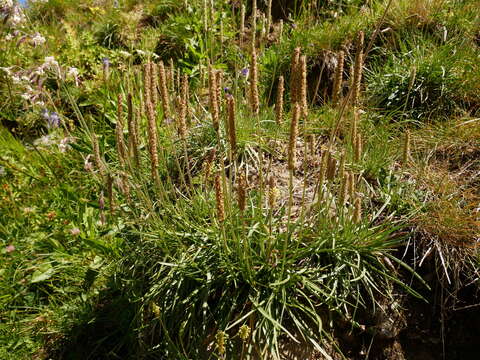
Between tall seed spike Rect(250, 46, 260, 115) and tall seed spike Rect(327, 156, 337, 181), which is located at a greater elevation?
tall seed spike Rect(250, 46, 260, 115)

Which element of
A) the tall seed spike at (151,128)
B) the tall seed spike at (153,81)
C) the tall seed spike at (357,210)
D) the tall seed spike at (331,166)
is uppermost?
the tall seed spike at (153,81)

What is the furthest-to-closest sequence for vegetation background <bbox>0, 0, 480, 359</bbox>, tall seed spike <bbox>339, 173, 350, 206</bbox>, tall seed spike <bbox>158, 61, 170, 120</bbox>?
vegetation background <bbox>0, 0, 480, 359</bbox>, tall seed spike <bbox>339, 173, 350, 206</bbox>, tall seed spike <bbox>158, 61, 170, 120</bbox>

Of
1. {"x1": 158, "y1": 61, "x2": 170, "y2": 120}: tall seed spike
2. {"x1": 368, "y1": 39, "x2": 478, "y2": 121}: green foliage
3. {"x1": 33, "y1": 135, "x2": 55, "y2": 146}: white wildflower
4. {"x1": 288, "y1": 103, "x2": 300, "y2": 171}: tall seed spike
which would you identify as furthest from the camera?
{"x1": 368, "y1": 39, "x2": 478, "y2": 121}: green foliage

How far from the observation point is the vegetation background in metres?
1.94

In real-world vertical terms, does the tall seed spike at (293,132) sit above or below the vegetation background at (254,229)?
above

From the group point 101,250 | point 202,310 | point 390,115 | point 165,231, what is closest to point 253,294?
point 202,310

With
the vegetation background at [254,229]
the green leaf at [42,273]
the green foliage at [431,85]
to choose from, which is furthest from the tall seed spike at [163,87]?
the green foliage at [431,85]

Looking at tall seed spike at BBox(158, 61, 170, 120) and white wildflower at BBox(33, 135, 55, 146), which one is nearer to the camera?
tall seed spike at BBox(158, 61, 170, 120)

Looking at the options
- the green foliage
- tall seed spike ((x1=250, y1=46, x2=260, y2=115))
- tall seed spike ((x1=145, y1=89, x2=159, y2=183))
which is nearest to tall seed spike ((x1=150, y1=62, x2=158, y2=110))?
tall seed spike ((x1=145, y1=89, x2=159, y2=183))

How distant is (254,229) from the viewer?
2100mm

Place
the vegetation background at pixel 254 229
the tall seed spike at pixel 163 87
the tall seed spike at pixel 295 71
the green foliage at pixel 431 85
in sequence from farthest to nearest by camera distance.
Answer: the green foliage at pixel 431 85 → the vegetation background at pixel 254 229 → the tall seed spike at pixel 163 87 → the tall seed spike at pixel 295 71

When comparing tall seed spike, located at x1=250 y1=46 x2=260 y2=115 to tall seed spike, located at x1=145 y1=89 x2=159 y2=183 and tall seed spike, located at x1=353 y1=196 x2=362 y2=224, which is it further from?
tall seed spike, located at x1=353 y1=196 x2=362 y2=224

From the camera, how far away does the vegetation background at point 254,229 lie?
1938mm

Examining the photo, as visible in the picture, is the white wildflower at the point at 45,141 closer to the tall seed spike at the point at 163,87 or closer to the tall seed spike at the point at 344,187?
the tall seed spike at the point at 163,87
